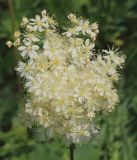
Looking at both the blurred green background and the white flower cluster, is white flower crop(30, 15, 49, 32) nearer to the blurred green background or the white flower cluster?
the white flower cluster

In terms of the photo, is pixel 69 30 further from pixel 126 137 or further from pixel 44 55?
pixel 126 137

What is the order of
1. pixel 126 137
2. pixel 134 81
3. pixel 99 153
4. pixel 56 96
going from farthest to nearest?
pixel 134 81 → pixel 126 137 → pixel 99 153 → pixel 56 96

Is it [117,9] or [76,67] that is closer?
[76,67]

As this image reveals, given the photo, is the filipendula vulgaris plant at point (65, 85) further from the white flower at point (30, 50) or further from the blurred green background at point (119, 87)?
the blurred green background at point (119, 87)

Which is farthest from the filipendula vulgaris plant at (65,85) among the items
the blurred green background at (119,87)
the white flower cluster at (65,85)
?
the blurred green background at (119,87)

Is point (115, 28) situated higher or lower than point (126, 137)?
higher

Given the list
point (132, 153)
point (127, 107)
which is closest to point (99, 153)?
point (132, 153)

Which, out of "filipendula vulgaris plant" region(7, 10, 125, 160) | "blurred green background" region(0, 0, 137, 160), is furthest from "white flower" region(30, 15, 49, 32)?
"blurred green background" region(0, 0, 137, 160)

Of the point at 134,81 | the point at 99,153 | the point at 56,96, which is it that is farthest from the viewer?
the point at 134,81
